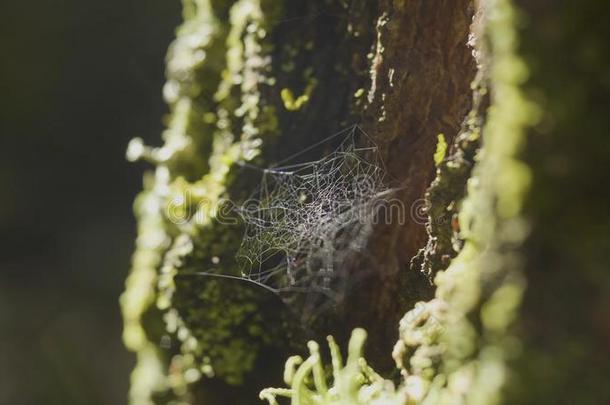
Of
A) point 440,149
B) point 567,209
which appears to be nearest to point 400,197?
point 440,149

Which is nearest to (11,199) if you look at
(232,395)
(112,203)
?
(112,203)

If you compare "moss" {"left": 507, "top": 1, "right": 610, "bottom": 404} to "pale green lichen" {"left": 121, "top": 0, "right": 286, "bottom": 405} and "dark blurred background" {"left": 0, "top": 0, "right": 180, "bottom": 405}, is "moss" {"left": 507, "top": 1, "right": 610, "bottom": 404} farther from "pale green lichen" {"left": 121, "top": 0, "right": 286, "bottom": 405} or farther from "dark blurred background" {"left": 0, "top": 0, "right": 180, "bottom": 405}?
"dark blurred background" {"left": 0, "top": 0, "right": 180, "bottom": 405}

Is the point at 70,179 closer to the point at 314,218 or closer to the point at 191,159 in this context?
the point at 191,159

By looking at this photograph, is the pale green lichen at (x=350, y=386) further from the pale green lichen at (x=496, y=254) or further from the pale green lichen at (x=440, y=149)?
the pale green lichen at (x=440, y=149)

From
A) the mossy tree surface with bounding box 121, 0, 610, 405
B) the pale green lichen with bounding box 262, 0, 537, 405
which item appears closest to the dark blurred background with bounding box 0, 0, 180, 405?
the mossy tree surface with bounding box 121, 0, 610, 405

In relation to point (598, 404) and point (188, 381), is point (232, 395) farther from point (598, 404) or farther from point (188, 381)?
point (598, 404)

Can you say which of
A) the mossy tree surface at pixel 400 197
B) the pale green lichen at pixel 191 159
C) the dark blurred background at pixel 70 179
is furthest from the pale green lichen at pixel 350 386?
the dark blurred background at pixel 70 179
